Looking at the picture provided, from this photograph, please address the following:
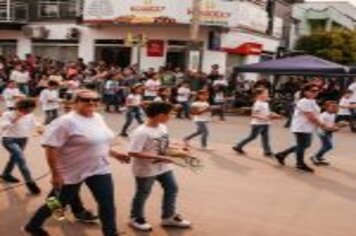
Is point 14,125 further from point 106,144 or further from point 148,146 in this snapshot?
point 106,144

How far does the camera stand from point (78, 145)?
6.20 meters

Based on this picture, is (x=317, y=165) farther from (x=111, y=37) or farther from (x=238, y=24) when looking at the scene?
(x=111, y=37)

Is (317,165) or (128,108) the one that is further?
(128,108)

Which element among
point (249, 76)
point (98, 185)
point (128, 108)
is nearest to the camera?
point (98, 185)

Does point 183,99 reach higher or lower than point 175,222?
higher

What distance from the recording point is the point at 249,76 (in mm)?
30547

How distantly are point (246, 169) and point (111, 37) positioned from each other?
20.1 metres

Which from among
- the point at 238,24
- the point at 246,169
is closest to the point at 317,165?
the point at 246,169

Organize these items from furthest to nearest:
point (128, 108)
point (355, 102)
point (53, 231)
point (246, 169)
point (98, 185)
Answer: point (355, 102) < point (128, 108) < point (246, 169) < point (53, 231) < point (98, 185)

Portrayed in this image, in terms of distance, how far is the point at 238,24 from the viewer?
93.6ft

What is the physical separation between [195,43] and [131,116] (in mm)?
10484

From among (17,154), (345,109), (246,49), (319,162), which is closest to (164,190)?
(17,154)

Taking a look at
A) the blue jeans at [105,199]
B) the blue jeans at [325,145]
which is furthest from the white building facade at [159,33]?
the blue jeans at [105,199]

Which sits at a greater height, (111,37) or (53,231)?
(111,37)
